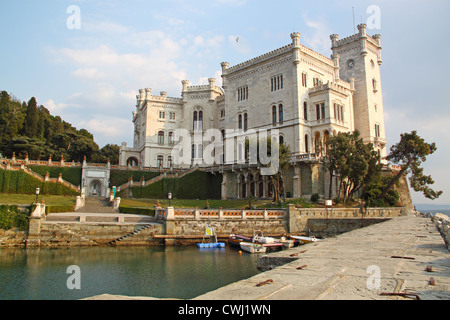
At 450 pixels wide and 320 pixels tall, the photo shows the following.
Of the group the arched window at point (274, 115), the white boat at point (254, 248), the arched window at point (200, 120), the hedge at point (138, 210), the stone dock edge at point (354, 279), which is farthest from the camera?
the arched window at point (200, 120)

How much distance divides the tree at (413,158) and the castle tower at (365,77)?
8236mm

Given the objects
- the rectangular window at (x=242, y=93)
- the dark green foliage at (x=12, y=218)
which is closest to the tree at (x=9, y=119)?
the rectangular window at (x=242, y=93)

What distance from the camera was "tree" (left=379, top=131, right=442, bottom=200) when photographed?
38812mm

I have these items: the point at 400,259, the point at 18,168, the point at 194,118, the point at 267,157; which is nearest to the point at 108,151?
the point at 194,118

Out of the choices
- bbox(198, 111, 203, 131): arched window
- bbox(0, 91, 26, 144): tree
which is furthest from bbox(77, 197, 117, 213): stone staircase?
bbox(0, 91, 26, 144): tree

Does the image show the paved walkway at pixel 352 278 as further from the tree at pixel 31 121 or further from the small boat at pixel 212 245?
the tree at pixel 31 121

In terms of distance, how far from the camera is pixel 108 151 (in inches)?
2975

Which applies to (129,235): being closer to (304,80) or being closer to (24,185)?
(24,185)

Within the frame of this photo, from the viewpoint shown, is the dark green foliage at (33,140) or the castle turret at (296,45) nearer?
the castle turret at (296,45)

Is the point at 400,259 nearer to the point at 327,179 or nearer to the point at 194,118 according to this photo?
the point at 327,179

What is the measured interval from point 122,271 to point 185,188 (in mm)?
33285

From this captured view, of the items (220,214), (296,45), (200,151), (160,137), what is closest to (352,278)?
(220,214)

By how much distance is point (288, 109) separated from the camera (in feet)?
149

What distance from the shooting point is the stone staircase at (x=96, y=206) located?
3416 centimetres
